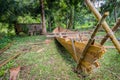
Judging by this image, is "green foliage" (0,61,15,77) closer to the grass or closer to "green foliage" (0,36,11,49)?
the grass

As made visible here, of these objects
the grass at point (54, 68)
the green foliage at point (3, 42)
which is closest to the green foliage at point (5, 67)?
the grass at point (54, 68)

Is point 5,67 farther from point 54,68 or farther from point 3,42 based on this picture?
point 3,42

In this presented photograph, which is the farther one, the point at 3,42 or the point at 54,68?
the point at 3,42

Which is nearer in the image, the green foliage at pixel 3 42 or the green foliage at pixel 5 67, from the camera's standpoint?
the green foliage at pixel 5 67

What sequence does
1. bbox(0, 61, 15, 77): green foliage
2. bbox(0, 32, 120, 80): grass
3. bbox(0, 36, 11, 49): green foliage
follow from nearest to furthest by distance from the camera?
1. bbox(0, 32, 120, 80): grass
2. bbox(0, 61, 15, 77): green foliage
3. bbox(0, 36, 11, 49): green foliage

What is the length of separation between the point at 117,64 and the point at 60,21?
585 inches

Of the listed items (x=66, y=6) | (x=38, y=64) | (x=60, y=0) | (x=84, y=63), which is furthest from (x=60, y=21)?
(x=84, y=63)

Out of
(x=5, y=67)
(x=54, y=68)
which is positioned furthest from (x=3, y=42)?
(x=54, y=68)

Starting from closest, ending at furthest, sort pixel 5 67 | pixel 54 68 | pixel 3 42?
pixel 54 68
pixel 5 67
pixel 3 42

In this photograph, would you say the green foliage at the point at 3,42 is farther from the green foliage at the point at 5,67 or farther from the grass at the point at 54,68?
the green foliage at the point at 5,67

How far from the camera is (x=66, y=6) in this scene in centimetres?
1723

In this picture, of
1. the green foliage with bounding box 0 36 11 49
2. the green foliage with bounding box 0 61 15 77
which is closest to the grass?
the green foliage with bounding box 0 61 15 77

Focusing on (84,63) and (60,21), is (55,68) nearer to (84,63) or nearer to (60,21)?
(84,63)

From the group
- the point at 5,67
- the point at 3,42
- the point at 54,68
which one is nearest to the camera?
the point at 54,68
